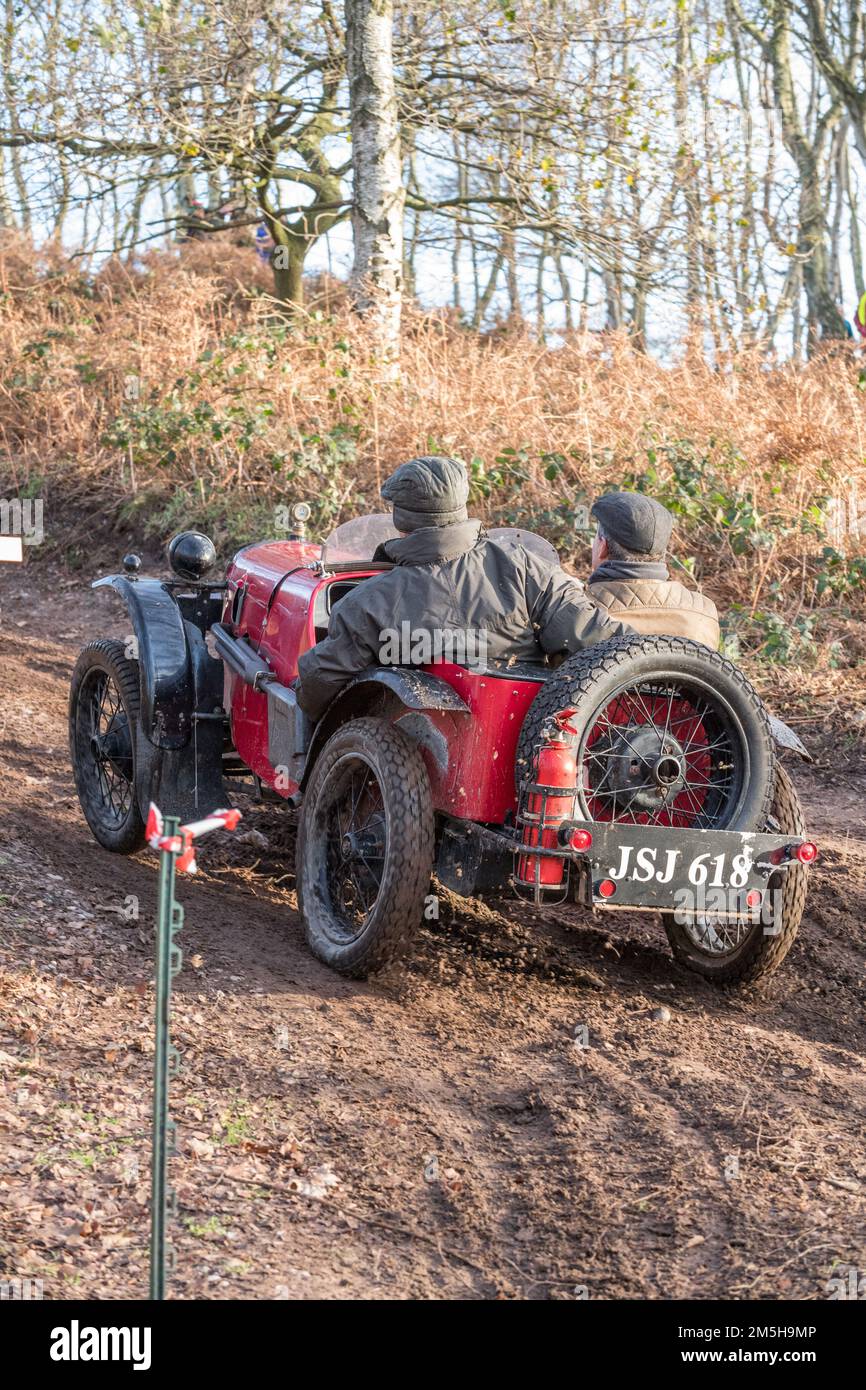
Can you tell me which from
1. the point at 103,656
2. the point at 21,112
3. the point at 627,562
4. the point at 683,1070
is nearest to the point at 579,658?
the point at 627,562

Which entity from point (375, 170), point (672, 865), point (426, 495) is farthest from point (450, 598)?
point (375, 170)

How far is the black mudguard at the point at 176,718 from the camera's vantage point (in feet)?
19.6

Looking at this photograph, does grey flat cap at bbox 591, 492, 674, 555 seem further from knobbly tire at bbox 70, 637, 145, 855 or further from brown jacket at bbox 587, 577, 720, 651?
knobbly tire at bbox 70, 637, 145, 855

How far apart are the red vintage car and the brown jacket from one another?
297 millimetres

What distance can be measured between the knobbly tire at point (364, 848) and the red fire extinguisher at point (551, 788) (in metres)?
0.43

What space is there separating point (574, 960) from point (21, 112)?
12.5 metres

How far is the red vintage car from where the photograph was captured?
14.6 ft

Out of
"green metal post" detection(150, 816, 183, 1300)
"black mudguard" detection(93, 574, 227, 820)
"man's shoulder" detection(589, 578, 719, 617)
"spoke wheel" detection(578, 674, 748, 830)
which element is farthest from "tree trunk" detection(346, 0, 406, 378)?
"green metal post" detection(150, 816, 183, 1300)

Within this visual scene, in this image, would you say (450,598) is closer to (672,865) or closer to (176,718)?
(672,865)

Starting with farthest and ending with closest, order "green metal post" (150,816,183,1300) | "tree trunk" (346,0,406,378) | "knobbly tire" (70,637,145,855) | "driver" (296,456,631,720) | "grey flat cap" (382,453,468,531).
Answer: "tree trunk" (346,0,406,378) < "knobbly tire" (70,637,145,855) < "grey flat cap" (382,453,468,531) < "driver" (296,456,631,720) < "green metal post" (150,816,183,1300)

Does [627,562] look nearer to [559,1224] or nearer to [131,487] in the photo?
[559,1224]

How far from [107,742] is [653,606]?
271cm

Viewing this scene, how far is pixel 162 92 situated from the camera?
13812mm

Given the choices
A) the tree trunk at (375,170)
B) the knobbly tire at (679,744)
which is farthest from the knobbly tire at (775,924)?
the tree trunk at (375,170)
